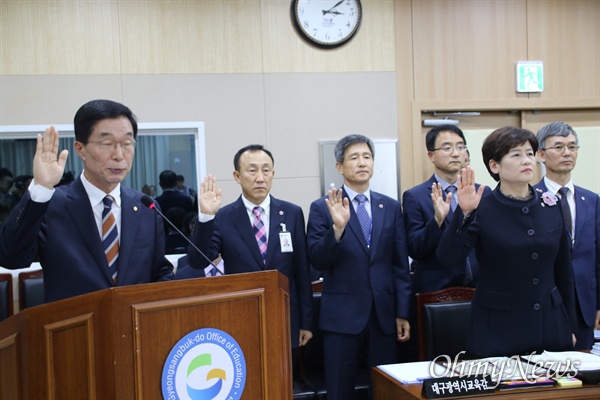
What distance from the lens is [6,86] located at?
4.32 m

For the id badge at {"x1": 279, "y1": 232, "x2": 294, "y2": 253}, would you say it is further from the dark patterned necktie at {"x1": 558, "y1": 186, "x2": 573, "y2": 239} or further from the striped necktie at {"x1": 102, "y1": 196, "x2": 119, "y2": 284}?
the dark patterned necktie at {"x1": 558, "y1": 186, "x2": 573, "y2": 239}

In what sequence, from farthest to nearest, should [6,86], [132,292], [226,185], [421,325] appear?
[226,185]
[6,86]
[421,325]
[132,292]

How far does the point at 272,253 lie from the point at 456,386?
1.35 meters

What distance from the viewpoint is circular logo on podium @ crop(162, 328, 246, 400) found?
1408 mm

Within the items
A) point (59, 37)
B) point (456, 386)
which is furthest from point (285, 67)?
point (456, 386)

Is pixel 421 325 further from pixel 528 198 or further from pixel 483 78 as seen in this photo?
pixel 483 78

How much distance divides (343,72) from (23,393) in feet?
12.4

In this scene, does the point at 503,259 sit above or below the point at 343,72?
below

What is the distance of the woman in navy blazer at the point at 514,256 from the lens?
2242mm

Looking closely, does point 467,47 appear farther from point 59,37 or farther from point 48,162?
point 48,162

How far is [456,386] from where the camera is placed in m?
1.79

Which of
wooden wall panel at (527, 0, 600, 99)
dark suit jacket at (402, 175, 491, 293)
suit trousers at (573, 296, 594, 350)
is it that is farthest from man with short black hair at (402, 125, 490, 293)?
wooden wall panel at (527, 0, 600, 99)

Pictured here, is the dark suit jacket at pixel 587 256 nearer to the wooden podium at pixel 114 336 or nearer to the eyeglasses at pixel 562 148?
the eyeglasses at pixel 562 148

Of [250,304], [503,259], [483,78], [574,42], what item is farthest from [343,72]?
[250,304]
